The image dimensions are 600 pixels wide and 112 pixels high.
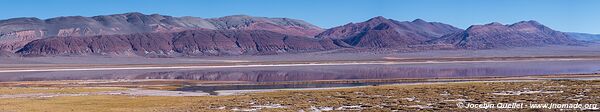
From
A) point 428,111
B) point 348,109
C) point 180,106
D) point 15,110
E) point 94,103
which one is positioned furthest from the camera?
point 94,103

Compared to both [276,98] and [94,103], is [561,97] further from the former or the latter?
[94,103]

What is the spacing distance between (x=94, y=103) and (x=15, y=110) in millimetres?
5196

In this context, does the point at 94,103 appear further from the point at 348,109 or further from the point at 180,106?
the point at 348,109

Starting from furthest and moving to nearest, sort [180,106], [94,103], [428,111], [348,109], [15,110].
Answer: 1. [94,103]
2. [180,106]
3. [15,110]
4. [348,109]
5. [428,111]

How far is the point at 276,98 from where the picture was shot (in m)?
36.9

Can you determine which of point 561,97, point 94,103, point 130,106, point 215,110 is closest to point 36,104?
point 94,103

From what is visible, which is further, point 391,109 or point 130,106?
point 130,106

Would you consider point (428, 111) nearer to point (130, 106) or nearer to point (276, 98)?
point (276, 98)

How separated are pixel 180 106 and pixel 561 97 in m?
18.7

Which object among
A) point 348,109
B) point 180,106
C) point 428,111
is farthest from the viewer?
point 180,106

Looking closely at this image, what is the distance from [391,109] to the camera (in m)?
28.1

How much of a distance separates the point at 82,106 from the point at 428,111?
17768mm

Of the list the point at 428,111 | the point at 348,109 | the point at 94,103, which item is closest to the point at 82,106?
the point at 94,103

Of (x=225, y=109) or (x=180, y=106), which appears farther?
(x=180, y=106)
